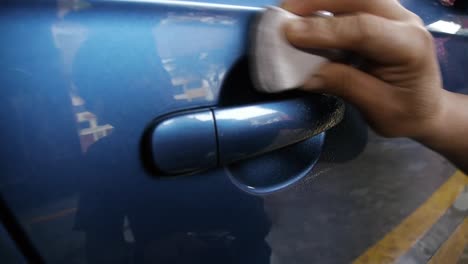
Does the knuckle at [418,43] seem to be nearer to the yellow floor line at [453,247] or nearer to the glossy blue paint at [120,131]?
the glossy blue paint at [120,131]

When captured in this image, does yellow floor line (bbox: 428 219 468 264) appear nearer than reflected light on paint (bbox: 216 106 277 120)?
No

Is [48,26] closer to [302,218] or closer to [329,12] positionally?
[329,12]

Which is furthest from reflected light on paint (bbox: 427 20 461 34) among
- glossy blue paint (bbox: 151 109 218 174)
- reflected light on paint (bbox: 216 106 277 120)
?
glossy blue paint (bbox: 151 109 218 174)

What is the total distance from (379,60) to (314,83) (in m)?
0.11

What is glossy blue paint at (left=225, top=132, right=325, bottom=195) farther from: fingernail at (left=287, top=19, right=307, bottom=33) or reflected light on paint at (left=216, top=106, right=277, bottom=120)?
fingernail at (left=287, top=19, right=307, bottom=33)

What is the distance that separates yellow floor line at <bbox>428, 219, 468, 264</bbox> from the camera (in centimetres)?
150

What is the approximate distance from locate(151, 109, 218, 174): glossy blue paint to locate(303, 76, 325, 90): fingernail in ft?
0.61

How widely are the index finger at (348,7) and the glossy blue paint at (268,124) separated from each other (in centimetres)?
16

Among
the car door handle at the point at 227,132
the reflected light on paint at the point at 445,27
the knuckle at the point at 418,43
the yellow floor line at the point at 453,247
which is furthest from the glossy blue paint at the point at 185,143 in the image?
the yellow floor line at the point at 453,247

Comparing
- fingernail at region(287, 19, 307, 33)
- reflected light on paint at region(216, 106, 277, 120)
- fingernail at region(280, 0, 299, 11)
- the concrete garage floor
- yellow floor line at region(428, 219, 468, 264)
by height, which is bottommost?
yellow floor line at region(428, 219, 468, 264)

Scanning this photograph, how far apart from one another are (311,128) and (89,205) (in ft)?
1.35

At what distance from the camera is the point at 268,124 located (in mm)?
670

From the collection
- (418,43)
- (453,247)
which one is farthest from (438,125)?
(453,247)

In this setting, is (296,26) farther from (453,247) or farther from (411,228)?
(453,247)
